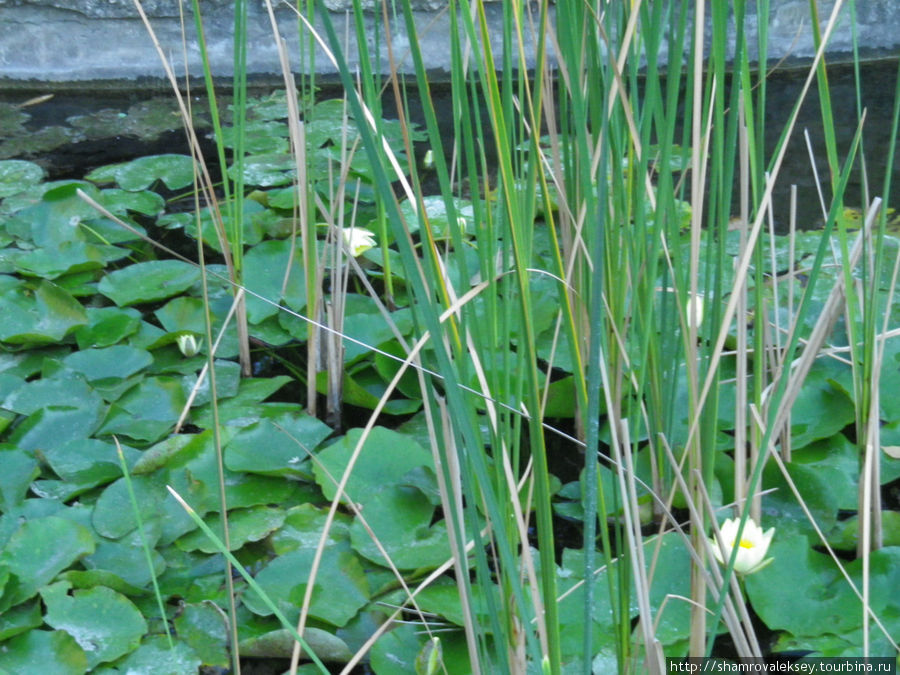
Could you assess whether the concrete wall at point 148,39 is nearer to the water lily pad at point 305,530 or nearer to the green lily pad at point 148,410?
the green lily pad at point 148,410

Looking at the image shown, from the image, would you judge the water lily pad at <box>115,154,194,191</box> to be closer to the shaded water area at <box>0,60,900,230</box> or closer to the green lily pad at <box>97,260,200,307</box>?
the shaded water area at <box>0,60,900,230</box>

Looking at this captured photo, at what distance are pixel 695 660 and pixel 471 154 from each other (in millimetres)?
424

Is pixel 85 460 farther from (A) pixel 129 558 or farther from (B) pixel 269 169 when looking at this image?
(B) pixel 269 169

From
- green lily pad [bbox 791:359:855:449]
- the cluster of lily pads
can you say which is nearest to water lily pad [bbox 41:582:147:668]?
the cluster of lily pads

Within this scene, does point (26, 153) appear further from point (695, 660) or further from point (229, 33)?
point (695, 660)

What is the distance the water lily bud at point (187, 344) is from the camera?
3.69ft

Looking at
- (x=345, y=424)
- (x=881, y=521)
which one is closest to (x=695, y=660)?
(x=881, y=521)

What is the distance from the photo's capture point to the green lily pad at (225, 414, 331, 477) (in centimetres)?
92

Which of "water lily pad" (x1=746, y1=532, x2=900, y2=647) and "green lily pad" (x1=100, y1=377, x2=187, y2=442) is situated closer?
"water lily pad" (x1=746, y1=532, x2=900, y2=647)

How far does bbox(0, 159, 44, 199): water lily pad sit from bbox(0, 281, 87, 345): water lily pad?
49 cm

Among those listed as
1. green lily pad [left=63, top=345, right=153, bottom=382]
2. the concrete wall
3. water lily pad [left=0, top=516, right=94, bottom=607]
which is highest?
the concrete wall

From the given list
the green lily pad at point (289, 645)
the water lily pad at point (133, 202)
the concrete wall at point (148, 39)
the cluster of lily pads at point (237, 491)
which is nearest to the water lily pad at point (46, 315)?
the cluster of lily pads at point (237, 491)

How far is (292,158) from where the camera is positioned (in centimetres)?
168

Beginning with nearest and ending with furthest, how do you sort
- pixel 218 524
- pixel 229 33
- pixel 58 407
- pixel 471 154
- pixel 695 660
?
pixel 471 154
pixel 695 660
pixel 218 524
pixel 58 407
pixel 229 33
